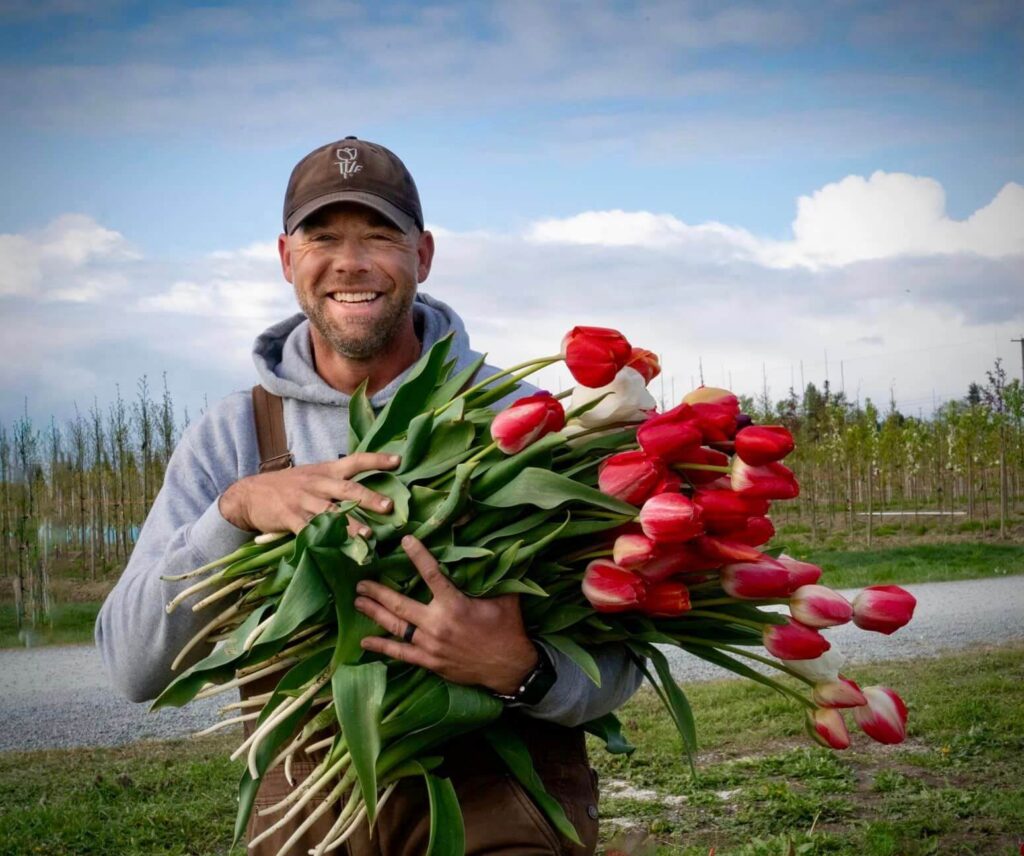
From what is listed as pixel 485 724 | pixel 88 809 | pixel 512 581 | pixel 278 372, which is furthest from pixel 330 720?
pixel 88 809

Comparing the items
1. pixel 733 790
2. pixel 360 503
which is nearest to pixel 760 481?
pixel 360 503

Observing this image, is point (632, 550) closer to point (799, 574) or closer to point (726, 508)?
point (726, 508)

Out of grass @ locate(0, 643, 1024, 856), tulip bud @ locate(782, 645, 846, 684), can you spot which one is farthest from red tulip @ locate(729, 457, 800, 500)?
grass @ locate(0, 643, 1024, 856)

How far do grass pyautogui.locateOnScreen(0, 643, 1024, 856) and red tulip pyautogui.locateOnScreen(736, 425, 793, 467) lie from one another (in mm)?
2494

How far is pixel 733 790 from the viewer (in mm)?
5109

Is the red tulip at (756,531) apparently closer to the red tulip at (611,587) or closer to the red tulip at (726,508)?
the red tulip at (726,508)

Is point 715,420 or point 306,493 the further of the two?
point 306,493

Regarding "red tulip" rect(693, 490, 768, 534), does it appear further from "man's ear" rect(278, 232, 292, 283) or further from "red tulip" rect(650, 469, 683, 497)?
"man's ear" rect(278, 232, 292, 283)

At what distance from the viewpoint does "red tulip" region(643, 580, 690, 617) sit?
5.65ft

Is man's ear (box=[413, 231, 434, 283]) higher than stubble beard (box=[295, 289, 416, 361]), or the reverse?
man's ear (box=[413, 231, 434, 283])

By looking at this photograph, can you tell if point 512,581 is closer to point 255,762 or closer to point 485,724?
point 485,724

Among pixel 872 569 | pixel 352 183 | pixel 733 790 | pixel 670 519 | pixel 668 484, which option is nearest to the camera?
pixel 670 519

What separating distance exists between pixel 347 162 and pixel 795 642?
1390 millimetres

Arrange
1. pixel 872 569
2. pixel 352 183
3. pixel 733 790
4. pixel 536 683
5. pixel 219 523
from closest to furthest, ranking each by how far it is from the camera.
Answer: pixel 536 683 < pixel 219 523 < pixel 352 183 < pixel 733 790 < pixel 872 569
